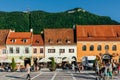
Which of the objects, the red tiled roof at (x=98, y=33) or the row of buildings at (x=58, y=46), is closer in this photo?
the row of buildings at (x=58, y=46)

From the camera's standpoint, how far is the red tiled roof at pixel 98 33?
298 ft

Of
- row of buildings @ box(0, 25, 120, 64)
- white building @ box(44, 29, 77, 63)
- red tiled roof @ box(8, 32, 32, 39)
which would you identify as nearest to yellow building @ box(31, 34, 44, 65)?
row of buildings @ box(0, 25, 120, 64)

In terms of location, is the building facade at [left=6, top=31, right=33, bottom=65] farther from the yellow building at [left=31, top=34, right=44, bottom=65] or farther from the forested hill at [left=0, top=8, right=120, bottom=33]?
the forested hill at [left=0, top=8, right=120, bottom=33]

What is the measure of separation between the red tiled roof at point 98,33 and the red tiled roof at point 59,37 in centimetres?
174

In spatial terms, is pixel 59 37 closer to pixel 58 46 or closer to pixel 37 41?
pixel 58 46

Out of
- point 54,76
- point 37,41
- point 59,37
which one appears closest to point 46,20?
point 59,37

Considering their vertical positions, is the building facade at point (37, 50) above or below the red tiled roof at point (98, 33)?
below

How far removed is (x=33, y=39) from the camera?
9225 cm

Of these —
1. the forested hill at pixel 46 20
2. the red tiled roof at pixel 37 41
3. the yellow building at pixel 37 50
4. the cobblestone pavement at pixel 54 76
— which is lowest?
the cobblestone pavement at pixel 54 76

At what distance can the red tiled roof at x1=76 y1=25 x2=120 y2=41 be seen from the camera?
9081 centimetres

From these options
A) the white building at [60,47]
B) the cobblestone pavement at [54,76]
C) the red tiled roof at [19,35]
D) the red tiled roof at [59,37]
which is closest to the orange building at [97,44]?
the white building at [60,47]

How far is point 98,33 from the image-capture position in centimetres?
9269

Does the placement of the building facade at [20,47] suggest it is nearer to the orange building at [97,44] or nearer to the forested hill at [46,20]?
the orange building at [97,44]

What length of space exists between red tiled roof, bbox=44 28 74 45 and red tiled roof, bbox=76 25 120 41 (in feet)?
5.70
